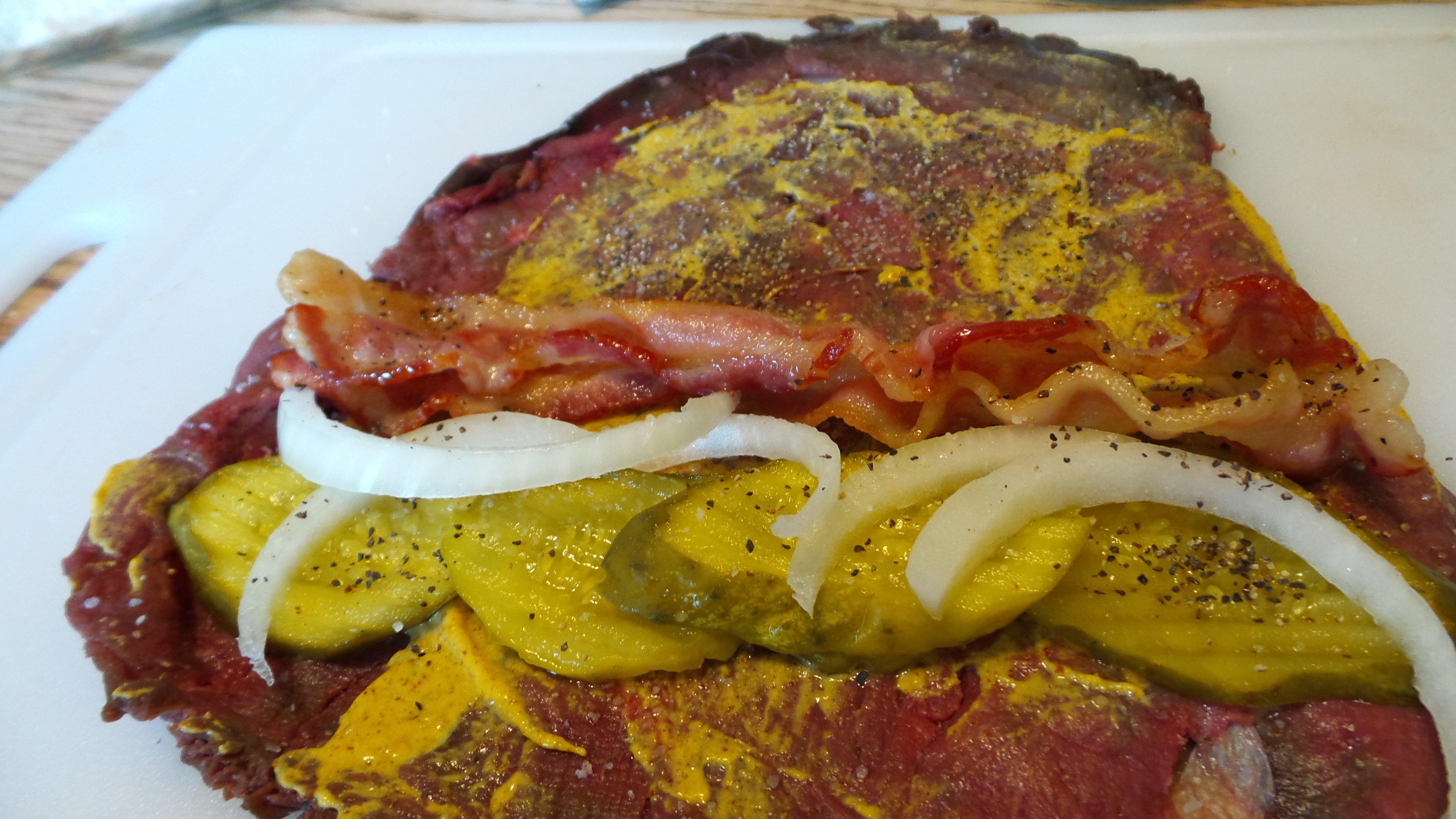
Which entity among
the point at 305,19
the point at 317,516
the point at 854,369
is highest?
the point at 305,19

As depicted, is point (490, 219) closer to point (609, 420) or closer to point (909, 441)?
point (609, 420)

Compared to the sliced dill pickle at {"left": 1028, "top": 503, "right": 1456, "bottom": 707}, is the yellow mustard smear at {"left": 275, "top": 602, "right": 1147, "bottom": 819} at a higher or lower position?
lower

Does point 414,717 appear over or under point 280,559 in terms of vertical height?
under

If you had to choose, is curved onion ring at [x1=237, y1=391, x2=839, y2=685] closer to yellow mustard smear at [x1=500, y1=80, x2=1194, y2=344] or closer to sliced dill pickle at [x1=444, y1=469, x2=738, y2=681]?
sliced dill pickle at [x1=444, y1=469, x2=738, y2=681]

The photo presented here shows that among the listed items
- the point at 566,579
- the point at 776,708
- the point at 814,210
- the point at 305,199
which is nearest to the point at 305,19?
the point at 305,199

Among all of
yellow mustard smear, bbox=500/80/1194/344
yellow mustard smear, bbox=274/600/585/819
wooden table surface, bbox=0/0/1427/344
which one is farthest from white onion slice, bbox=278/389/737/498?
wooden table surface, bbox=0/0/1427/344

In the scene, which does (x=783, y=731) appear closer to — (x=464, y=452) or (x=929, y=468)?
(x=929, y=468)

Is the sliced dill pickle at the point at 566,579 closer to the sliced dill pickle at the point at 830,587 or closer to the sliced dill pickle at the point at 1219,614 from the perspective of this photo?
the sliced dill pickle at the point at 830,587
